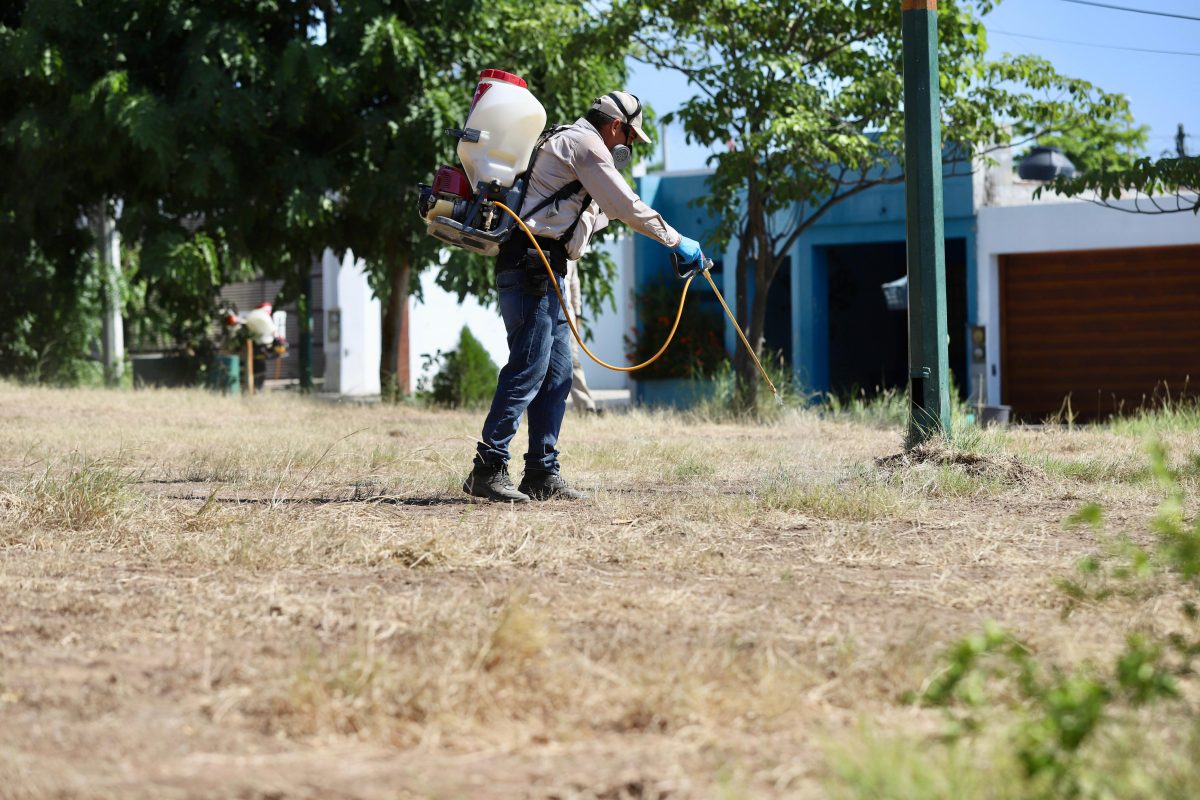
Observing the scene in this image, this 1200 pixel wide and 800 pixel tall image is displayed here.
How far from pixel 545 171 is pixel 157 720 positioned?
12.0 feet

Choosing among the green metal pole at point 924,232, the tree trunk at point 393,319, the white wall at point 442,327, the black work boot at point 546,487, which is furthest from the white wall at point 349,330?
the black work boot at point 546,487

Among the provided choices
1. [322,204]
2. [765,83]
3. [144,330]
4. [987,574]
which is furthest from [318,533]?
[144,330]

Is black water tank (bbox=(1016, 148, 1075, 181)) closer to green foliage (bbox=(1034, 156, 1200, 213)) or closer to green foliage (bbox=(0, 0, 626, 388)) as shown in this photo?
green foliage (bbox=(0, 0, 626, 388))

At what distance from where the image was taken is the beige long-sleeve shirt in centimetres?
594

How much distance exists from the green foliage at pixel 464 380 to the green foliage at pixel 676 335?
3.58 metres

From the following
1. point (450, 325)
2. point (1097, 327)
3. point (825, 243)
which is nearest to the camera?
point (1097, 327)

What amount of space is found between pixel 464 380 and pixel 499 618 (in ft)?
43.6

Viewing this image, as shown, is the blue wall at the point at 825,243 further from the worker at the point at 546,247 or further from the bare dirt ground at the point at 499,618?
the worker at the point at 546,247

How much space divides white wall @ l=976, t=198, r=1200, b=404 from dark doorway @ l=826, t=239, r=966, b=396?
89.2 inches

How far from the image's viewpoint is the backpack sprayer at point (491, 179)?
19.7 ft

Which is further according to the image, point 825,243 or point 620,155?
point 825,243

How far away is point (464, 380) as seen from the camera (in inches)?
659

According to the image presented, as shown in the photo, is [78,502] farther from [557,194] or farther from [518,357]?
[557,194]

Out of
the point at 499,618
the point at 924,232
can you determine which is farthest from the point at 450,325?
the point at 499,618
